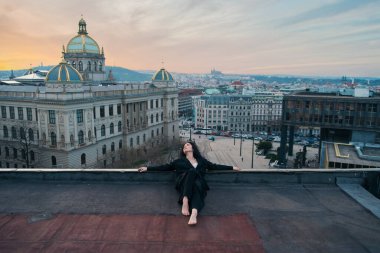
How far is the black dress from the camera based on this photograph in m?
8.13

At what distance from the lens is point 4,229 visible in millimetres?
7000

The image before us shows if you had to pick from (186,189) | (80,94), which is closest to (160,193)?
(186,189)

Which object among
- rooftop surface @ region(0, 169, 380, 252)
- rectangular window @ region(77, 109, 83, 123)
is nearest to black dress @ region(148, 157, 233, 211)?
rooftop surface @ region(0, 169, 380, 252)

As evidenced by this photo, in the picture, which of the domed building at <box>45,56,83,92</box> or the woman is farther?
the domed building at <box>45,56,83,92</box>

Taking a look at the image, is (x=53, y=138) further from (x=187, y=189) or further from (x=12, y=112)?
(x=187, y=189)

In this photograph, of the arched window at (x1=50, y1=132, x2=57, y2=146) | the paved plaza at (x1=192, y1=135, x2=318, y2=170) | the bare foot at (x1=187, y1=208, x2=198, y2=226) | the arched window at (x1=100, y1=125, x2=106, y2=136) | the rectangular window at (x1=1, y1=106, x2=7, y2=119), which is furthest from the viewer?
the paved plaza at (x1=192, y1=135, x2=318, y2=170)

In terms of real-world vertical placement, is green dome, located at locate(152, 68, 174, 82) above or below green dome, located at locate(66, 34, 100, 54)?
below

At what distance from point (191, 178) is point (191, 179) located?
3 centimetres

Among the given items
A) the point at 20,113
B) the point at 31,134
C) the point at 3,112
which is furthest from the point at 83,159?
the point at 3,112

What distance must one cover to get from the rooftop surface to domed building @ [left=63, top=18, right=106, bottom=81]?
65.8 metres

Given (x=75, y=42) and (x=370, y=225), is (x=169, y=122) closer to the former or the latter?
(x=75, y=42)

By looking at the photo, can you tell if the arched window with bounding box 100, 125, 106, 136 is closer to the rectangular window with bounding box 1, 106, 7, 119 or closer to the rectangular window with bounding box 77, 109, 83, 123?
the rectangular window with bounding box 77, 109, 83, 123

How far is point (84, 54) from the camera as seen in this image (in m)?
70.9

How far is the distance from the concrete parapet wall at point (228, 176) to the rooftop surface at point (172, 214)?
0.03 meters
